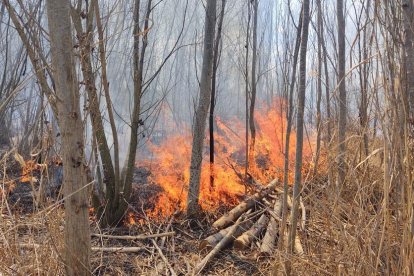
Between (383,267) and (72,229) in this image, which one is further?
(72,229)

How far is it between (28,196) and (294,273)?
16.8 feet

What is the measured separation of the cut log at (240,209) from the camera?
4.13m

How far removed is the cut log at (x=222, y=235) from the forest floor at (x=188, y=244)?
10 cm

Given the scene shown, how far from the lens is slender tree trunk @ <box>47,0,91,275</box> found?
82.0 inches

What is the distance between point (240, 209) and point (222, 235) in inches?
25.3

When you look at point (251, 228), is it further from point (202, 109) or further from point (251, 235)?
point (202, 109)

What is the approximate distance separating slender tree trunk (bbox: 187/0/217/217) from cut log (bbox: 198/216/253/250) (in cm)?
64

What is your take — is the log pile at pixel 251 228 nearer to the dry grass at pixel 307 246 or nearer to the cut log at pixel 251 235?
the cut log at pixel 251 235

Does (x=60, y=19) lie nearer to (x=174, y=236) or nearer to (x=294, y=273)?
(x=294, y=273)

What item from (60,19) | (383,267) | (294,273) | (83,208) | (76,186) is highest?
(60,19)

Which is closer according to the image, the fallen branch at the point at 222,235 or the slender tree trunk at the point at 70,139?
the slender tree trunk at the point at 70,139

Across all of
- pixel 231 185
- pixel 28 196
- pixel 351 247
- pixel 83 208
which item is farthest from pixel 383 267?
pixel 28 196

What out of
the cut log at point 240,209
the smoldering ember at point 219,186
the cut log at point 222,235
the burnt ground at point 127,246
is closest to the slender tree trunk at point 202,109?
the smoldering ember at point 219,186

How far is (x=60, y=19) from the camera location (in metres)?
2.09
